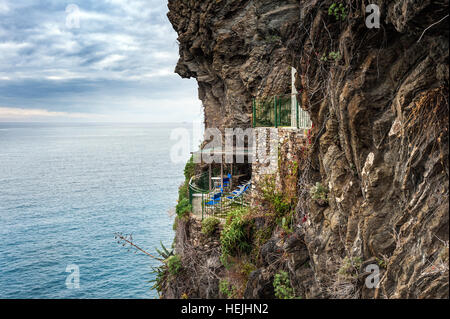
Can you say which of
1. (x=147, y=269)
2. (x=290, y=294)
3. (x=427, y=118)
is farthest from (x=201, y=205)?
(x=147, y=269)

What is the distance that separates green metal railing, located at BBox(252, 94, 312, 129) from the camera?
11.7 m

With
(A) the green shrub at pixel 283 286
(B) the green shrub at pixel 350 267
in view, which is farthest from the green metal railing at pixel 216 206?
(B) the green shrub at pixel 350 267

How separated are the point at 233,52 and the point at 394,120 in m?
15.3

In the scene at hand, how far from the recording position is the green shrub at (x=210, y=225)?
14.3 m

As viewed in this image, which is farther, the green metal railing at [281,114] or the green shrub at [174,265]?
the green shrub at [174,265]

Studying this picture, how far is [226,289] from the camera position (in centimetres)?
1266

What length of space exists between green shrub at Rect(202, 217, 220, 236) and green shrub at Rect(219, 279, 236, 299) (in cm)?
209

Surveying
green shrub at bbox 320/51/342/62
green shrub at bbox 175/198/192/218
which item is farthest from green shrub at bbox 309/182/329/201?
green shrub at bbox 175/198/192/218

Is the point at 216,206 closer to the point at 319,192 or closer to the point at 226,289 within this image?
the point at 226,289

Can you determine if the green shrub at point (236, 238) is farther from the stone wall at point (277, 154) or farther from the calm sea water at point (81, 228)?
the calm sea water at point (81, 228)

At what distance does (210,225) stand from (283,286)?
18.5 feet

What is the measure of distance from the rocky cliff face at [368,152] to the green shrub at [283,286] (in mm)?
195
